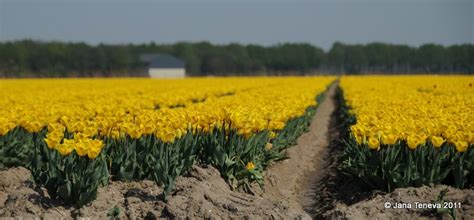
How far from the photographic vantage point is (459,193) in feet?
20.6

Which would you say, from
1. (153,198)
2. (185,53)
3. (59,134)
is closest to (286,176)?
(153,198)

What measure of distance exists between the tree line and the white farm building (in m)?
1.42

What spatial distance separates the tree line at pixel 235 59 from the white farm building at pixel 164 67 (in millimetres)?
1421

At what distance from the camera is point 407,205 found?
6059 mm

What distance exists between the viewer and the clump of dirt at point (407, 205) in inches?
234

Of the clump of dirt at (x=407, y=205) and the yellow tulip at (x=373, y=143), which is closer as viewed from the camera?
the clump of dirt at (x=407, y=205)

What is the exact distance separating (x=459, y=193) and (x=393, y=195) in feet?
2.35

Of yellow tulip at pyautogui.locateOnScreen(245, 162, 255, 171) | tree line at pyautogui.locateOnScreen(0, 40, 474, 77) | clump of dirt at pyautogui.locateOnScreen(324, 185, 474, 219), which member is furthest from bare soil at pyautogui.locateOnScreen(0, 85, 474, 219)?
tree line at pyautogui.locateOnScreen(0, 40, 474, 77)

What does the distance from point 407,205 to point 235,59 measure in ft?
327

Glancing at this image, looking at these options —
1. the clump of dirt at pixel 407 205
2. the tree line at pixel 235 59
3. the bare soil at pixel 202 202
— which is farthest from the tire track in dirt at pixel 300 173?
the tree line at pixel 235 59

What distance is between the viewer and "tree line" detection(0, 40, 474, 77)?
83.2 meters

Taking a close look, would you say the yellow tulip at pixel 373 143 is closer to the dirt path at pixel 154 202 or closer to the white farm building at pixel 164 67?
the dirt path at pixel 154 202

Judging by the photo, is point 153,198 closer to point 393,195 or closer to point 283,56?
point 393,195

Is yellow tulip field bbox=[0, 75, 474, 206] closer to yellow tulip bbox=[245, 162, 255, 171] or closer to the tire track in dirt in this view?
yellow tulip bbox=[245, 162, 255, 171]
